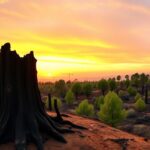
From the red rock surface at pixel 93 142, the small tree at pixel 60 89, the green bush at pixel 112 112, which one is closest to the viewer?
the red rock surface at pixel 93 142

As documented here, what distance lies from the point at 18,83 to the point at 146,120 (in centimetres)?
4826

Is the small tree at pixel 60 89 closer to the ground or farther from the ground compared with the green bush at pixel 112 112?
farther from the ground

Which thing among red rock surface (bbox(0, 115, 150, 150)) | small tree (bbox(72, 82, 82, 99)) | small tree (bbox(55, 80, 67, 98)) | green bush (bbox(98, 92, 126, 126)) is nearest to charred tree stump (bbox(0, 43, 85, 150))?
red rock surface (bbox(0, 115, 150, 150))

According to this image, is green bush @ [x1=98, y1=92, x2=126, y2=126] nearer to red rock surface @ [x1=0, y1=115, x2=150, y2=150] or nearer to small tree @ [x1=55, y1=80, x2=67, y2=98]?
red rock surface @ [x1=0, y1=115, x2=150, y2=150]

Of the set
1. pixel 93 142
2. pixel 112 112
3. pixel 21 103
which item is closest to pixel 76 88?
pixel 112 112

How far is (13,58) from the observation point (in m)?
21.0

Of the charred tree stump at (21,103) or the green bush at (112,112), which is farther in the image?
the green bush at (112,112)

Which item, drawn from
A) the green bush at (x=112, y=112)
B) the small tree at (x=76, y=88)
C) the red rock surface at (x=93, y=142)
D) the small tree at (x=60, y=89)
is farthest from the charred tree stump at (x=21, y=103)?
the small tree at (x=60, y=89)

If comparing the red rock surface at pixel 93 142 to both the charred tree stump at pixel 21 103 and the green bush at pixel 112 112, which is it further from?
the green bush at pixel 112 112

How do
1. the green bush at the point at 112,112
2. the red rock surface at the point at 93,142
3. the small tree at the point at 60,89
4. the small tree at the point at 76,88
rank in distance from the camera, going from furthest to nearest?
the small tree at the point at 60,89, the small tree at the point at 76,88, the green bush at the point at 112,112, the red rock surface at the point at 93,142

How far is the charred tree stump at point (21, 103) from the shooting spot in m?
19.6

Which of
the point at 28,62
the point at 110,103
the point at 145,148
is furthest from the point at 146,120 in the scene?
the point at 28,62

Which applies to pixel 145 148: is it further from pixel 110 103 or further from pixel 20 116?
pixel 110 103

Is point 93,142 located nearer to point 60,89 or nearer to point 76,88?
point 76,88
